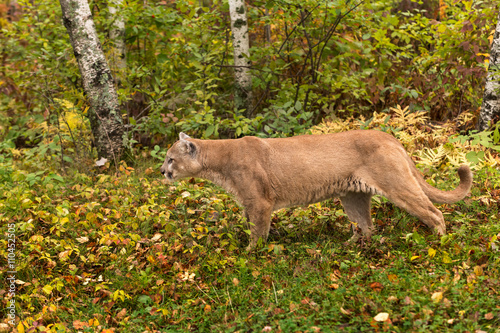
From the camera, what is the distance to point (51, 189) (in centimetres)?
647

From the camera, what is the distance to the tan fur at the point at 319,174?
4922 mm

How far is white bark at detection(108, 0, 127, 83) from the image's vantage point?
8.34 m

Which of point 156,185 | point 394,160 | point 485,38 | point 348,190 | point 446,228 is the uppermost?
point 485,38

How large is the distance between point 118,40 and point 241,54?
269 centimetres

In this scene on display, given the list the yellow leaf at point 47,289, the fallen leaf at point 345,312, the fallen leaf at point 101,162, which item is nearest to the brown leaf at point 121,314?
the yellow leaf at point 47,289

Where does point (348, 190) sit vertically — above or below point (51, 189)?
above

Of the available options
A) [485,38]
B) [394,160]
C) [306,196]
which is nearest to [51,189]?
[306,196]

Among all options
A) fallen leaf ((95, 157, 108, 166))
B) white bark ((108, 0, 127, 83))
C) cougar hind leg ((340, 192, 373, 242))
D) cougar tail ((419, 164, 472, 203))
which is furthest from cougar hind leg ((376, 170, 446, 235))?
white bark ((108, 0, 127, 83))

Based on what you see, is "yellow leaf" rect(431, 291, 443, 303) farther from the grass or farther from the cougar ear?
the cougar ear

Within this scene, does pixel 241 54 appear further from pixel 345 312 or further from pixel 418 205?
pixel 345 312

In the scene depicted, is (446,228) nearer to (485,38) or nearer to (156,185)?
(156,185)

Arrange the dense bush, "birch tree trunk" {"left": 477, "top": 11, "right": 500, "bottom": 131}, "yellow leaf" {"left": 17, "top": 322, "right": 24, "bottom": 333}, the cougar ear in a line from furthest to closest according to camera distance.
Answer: the dense bush
"birch tree trunk" {"left": 477, "top": 11, "right": 500, "bottom": 131}
the cougar ear
"yellow leaf" {"left": 17, "top": 322, "right": 24, "bottom": 333}

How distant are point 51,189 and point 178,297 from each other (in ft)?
10.7

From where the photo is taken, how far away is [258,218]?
5.17 meters
